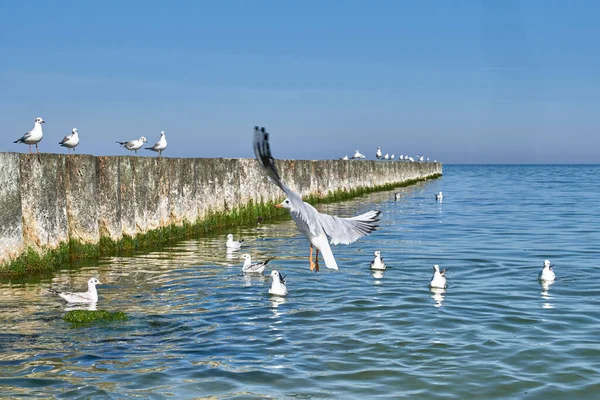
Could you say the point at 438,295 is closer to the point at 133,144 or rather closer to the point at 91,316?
the point at 91,316

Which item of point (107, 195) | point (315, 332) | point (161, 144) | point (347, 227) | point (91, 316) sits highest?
point (161, 144)

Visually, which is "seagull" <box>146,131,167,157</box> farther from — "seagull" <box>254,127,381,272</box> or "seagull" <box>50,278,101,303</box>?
"seagull" <box>254,127,381,272</box>

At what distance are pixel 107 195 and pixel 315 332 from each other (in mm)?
7776

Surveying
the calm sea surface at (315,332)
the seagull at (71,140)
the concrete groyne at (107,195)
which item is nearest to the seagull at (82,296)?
the calm sea surface at (315,332)

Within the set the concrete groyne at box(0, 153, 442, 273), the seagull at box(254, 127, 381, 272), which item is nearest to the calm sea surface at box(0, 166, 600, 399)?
the concrete groyne at box(0, 153, 442, 273)

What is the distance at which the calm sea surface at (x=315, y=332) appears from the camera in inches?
275

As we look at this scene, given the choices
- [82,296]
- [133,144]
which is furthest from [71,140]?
[82,296]

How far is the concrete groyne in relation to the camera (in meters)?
12.5

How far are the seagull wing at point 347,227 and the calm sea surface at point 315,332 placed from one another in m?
1.04

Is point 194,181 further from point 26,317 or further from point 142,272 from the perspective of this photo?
point 26,317

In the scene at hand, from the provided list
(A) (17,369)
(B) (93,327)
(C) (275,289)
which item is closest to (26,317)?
(B) (93,327)

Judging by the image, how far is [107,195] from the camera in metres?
15.4

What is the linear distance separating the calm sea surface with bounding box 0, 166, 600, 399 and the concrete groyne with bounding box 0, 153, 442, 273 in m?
0.84

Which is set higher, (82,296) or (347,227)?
(347,227)
